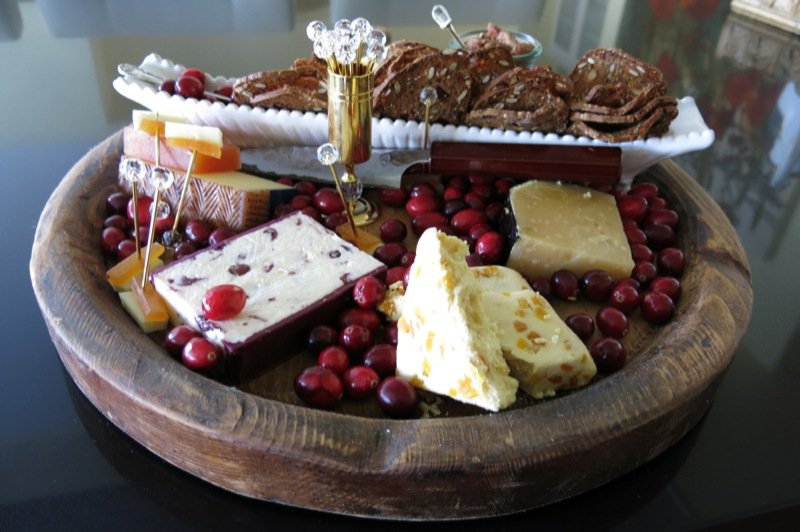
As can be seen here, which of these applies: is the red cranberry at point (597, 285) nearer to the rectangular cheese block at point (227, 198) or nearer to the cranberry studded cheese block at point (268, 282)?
the cranberry studded cheese block at point (268, 282)

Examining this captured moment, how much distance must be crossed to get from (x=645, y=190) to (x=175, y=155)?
2.41 ft

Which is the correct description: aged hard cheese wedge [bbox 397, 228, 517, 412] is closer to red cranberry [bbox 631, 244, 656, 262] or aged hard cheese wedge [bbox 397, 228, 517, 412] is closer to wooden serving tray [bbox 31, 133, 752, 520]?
wooden serving tray [bbox 31, 133, 752, 520]

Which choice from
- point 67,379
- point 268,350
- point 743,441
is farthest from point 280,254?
point 743,441

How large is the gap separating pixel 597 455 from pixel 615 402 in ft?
0.18

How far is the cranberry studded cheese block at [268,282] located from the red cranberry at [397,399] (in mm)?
136

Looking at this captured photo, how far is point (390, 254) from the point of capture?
0.94 metres

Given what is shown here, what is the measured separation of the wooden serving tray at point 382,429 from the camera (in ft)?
2.05

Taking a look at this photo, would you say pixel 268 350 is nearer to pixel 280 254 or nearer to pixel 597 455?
pixel 280 254

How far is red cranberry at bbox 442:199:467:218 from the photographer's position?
1046mm

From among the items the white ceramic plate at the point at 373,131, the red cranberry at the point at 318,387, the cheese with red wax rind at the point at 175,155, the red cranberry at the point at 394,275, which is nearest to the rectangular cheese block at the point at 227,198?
the cheese with red wax rind at the point at 175,155

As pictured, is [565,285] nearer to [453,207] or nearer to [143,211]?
[453,207]

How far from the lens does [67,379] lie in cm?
80

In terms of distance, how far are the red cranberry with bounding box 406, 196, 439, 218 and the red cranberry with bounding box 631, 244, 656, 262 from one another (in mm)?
303

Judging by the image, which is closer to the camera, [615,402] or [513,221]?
[615,402]
